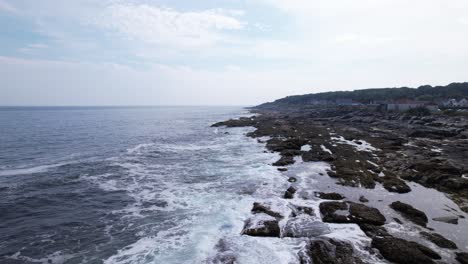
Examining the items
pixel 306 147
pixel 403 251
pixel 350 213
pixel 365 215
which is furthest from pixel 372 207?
pixel 306 147

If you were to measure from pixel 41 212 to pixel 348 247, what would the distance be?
17314mm

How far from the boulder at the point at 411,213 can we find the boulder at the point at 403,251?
334 centimetres

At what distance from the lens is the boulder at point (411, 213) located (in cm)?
1450

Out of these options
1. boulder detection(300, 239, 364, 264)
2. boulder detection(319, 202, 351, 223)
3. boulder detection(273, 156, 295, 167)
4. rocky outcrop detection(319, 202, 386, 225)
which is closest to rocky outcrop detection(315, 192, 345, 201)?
rocky outcrop detection(319, 202, 386, 225)

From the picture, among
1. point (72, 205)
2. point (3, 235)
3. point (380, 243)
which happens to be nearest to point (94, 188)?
point (72, 205)

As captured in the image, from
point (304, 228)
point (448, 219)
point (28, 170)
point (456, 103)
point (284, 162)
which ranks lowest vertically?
point (448, 219)

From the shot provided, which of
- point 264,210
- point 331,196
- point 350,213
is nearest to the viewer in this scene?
point 350,213

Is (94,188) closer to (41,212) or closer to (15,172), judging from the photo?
(41,212)

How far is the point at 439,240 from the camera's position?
1227 cm

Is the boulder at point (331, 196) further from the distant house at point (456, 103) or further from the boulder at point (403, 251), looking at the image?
the distant house at point (456, 103)

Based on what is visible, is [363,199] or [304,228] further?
[363,199]

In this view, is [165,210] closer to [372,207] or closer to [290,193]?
[290,193]

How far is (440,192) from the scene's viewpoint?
19219mm

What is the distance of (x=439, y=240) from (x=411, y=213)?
3.14 metres
